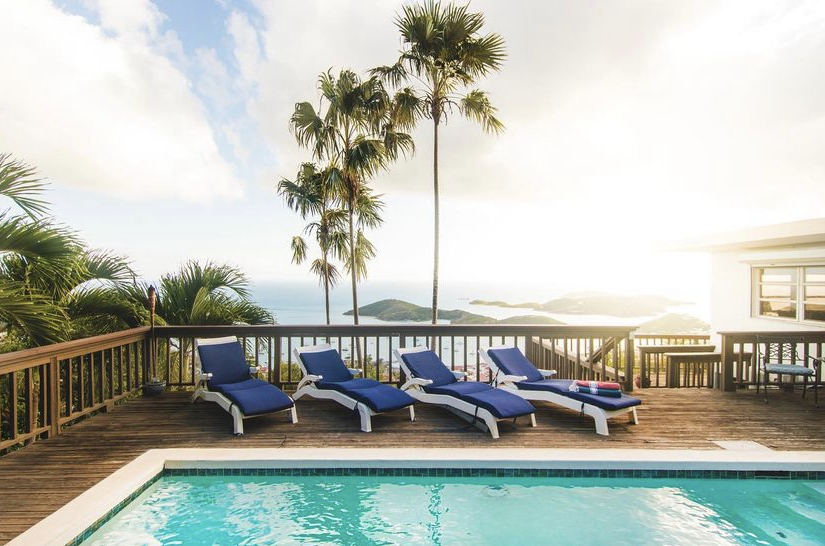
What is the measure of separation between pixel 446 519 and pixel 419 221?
17253 millimetres

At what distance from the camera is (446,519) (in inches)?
133

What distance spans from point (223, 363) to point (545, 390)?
3.70m

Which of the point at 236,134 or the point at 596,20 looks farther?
the point at 236,134

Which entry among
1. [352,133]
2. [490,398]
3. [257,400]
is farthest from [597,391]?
[352,133]

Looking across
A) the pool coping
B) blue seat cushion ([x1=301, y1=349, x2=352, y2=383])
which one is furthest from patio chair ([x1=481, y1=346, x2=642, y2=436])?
blue seat cushion ([x1=301, y1=349, x2=352, y2=383])

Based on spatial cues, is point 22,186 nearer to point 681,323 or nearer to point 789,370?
point 789,370

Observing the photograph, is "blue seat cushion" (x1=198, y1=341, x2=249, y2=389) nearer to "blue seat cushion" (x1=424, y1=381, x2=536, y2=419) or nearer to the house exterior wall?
"blue seat cushion" (x1=424, y1=381, x2=536, y2=419)

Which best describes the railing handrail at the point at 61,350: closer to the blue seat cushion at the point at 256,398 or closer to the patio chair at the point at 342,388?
the blue seat cushion at the point at 256,398

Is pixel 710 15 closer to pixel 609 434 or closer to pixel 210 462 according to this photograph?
pixel 609 434

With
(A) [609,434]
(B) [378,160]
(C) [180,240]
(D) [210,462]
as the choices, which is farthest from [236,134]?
(A) [609,434]

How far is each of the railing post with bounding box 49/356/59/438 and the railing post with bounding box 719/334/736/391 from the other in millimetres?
7922

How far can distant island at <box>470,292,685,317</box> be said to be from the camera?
15.1 metres

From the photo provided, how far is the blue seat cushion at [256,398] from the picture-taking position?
473cm

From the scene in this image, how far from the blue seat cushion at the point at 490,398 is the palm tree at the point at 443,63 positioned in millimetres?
4867
